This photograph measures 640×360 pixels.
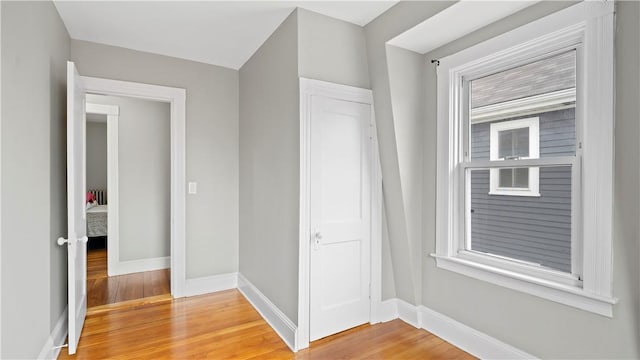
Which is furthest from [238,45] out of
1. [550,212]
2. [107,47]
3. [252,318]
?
[550,212]

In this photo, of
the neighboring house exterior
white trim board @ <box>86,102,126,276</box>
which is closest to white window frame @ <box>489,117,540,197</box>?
the neighboring house exterior

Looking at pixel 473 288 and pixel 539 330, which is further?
pixel 473 288

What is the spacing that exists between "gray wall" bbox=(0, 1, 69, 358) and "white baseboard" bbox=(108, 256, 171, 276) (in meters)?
1.74

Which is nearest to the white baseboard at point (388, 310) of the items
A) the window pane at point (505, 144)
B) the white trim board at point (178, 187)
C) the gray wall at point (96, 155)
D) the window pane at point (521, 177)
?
the window pane at point (521, 177)

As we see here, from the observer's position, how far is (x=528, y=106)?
2152 millimetres

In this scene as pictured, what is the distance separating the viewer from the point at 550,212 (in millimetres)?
2041

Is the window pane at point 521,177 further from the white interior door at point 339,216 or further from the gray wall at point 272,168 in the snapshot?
the gray wall at point 272,168

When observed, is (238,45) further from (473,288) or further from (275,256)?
(473,288)

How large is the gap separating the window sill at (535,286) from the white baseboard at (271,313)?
1.30 metres

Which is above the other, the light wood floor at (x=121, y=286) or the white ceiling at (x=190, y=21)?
the white ceiling at (x=190, y=21)

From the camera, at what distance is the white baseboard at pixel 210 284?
3.48 m

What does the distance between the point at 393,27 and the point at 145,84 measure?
248 centimetres

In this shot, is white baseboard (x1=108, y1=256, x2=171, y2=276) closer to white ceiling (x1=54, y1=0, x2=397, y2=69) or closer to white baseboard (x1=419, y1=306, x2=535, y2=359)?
white ceiling (x1=54, y1=0, x2=397, y2=69)

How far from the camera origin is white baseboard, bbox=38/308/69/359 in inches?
82.7
